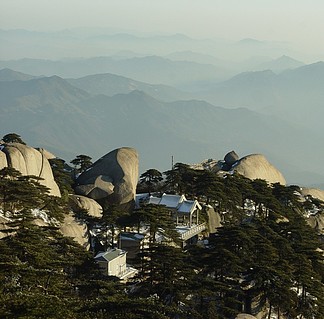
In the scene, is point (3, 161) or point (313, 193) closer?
point (3, 161)

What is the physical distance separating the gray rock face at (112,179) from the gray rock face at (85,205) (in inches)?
101

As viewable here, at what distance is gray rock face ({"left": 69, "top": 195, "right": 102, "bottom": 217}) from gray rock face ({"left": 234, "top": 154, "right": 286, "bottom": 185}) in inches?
959

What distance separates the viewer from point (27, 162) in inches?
1721

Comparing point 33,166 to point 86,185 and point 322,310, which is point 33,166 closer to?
point 86,185

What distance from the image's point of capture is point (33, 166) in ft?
144

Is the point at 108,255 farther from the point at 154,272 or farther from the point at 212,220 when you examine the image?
the point at 212,220

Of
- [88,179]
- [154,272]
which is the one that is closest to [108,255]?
[154,272]

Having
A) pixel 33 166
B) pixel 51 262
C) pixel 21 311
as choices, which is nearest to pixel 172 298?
pixel 51 262

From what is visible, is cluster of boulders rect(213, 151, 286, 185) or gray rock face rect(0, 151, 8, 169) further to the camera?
cluster of boulders rect(213, 151, 286, 185)

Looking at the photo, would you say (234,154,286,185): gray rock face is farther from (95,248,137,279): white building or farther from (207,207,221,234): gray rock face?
(95,248,137,279): white building

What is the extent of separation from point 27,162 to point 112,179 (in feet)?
29.9

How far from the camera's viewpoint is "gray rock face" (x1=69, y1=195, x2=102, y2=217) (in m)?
44.9

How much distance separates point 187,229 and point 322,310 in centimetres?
1432

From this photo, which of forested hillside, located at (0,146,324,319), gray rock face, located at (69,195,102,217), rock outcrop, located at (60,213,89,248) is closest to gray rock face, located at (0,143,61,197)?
gray rock face, located at (69,195,102,217)
